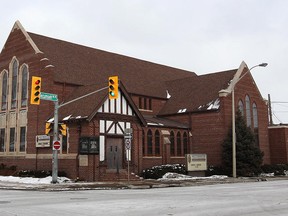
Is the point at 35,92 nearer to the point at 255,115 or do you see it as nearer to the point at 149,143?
the point at 149,143

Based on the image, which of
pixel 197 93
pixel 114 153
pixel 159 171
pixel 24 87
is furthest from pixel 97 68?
pixel 159 171

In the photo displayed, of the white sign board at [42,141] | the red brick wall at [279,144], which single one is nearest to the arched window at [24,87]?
the white sign board at [42,141]

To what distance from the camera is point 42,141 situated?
32.8 m

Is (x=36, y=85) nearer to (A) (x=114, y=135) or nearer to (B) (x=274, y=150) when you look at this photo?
(A) (x=114, y=135)

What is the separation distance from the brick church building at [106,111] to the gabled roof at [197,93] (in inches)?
5.2

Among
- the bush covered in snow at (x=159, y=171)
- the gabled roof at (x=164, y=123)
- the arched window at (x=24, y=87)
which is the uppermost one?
the arched window at (x=24, y=87)

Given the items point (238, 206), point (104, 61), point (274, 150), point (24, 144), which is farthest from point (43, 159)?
point (274, 150)

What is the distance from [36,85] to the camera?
2188cm

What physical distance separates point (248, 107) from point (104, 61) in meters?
16.8

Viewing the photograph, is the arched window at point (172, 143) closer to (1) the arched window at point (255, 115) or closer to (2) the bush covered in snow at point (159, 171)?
(2) the bush covered in snow at point (159, 171)

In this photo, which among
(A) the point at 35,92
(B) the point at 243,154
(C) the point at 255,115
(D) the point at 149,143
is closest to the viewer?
(A) the point at 35,92

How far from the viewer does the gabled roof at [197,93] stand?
136ft

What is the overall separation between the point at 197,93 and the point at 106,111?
15.7 meters

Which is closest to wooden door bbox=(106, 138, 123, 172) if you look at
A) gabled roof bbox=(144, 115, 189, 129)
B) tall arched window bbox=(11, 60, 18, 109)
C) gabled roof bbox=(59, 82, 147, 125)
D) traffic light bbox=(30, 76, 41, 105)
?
gabled roof bbox=(59, 82, 147, 125)
